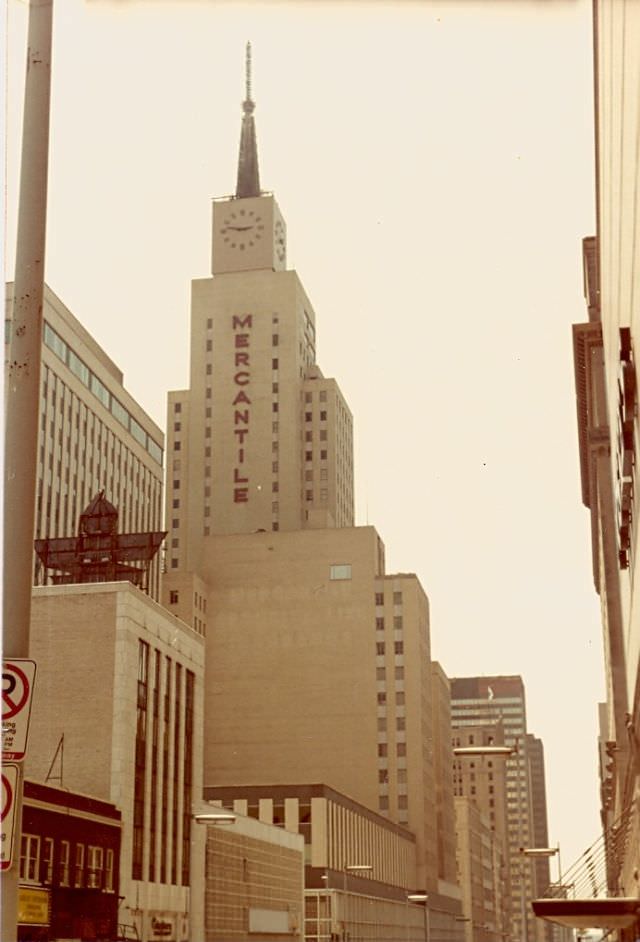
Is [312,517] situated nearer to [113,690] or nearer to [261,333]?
[261,333]

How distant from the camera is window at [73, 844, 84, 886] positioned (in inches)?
2334

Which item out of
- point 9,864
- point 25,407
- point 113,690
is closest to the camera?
point 9,864

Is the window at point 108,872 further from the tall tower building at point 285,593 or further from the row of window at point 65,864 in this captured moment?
the tall tower building at point 285,593

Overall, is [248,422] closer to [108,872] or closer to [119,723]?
[119,723]

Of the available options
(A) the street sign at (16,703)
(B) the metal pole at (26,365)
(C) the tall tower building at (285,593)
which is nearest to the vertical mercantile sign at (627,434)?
(B) the metal pole at (26,365)

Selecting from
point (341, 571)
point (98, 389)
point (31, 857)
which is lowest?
point (31, 857)

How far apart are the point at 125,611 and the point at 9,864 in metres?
59.5

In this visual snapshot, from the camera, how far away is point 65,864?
190ft

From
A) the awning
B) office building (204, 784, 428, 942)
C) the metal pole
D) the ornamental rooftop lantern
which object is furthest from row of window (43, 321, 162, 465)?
the metal pole

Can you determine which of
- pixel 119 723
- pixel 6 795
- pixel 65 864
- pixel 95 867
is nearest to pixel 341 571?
pixel 119 723

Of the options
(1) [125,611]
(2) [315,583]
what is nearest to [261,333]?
(2) [315,583]

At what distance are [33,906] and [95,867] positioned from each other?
31.2ft

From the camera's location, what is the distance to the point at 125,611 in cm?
6862

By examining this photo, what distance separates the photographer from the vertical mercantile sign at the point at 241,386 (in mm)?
189250
